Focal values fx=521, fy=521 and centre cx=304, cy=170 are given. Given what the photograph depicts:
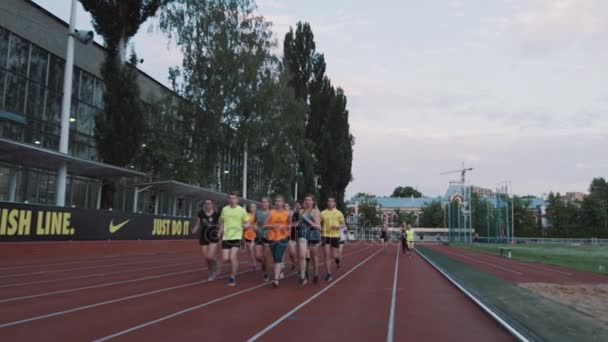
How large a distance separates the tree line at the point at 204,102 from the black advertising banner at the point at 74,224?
12.7ft

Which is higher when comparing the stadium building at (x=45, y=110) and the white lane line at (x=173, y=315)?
the stadium building at (x=45, y=110)

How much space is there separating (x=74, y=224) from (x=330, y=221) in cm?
1061

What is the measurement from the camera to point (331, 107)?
181 ft

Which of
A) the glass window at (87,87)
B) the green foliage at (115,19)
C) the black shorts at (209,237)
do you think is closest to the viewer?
the black shorts at (209,237)

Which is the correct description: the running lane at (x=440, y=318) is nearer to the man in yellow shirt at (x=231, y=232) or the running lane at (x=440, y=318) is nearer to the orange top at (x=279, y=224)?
the orange top at (x=279, y=224)

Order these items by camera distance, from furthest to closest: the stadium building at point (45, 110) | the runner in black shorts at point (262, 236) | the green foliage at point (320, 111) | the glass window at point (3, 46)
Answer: the green foliage at point (320, 111)
the glass window at point (3, 46)
the stadium building at point (45, 110)
the runner in black shorts at point (262, 236)

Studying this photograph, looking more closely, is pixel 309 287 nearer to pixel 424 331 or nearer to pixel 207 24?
pixel 424 331

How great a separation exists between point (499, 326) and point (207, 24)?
31.4 metres

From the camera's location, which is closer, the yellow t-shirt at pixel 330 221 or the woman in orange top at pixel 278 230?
the woman in orange top at pixel 278 230


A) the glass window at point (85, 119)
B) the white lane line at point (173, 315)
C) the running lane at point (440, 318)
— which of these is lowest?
the white lane line at point (173, 315)

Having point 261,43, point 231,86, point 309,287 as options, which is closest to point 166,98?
point 231,86

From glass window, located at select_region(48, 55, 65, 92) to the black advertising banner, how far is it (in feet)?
30.6

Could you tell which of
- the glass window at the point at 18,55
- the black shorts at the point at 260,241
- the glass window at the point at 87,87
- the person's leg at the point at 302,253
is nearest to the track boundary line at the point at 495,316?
the person's leg at the point at 302,253

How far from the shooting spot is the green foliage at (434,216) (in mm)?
122500
